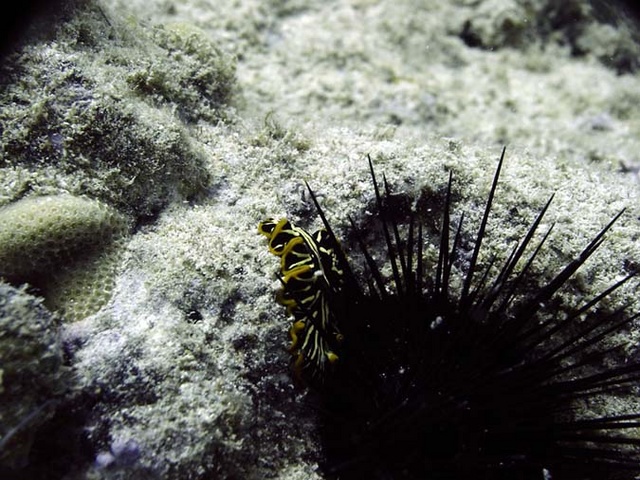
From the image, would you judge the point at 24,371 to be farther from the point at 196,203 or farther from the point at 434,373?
the point at 434,373

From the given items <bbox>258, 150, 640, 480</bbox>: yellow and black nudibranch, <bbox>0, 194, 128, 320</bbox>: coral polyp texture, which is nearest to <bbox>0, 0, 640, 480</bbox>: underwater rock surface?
<bbox>0, 194, 128, 320</bbox>: coral polyp texture

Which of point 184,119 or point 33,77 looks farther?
point 184,119

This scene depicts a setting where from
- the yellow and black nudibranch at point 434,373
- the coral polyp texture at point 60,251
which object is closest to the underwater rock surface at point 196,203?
the coral polyp texture at point 60,251

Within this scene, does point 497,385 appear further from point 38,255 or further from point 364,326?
point 38,255

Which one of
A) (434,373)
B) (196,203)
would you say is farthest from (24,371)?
(434,373)

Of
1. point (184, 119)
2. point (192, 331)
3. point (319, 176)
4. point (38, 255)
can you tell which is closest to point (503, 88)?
point (319, 176)

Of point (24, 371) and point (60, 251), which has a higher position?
point (60, 251)

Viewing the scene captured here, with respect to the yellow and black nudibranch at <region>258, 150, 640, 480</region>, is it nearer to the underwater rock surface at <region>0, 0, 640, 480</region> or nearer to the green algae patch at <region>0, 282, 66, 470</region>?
the underwater rock surface at <region>0, 0, 640, 480</region>
